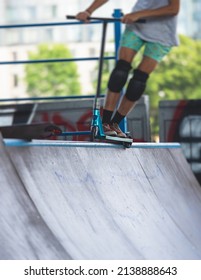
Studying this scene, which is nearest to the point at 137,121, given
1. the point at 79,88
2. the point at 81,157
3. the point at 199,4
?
the point at 81,157

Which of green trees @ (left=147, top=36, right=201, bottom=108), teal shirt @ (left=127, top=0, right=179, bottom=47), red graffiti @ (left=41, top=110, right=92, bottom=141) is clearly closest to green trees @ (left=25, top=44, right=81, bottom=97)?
green trees @ (left=147, top=36, right=201, bottom=108)

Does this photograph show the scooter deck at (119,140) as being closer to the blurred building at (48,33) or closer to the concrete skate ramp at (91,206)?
the concrete skate ramp at (91,206)

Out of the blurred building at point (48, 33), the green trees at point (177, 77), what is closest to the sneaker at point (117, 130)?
the green trees at point (177, 77)

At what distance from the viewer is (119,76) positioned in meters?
8.22

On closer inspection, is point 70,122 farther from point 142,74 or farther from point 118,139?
point 118,139

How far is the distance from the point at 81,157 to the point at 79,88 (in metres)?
105

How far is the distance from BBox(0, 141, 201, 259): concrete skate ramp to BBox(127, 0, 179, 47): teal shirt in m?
1.03

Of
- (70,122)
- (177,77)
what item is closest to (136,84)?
(70,122)

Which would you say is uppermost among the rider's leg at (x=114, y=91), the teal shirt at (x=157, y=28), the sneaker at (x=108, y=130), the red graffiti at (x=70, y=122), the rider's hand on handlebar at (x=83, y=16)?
the rider's hand on handlebar at (x=83, y=16)

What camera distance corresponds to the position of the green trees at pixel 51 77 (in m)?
109

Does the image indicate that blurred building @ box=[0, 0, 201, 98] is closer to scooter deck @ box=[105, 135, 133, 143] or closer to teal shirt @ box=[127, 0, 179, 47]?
teal shirt @ box=[127, 0, 179, 47]

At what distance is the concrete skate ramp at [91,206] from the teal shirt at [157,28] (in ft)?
3.39

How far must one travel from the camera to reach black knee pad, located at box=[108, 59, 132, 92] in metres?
8.20

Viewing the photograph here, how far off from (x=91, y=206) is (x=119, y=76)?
218 centimetres
